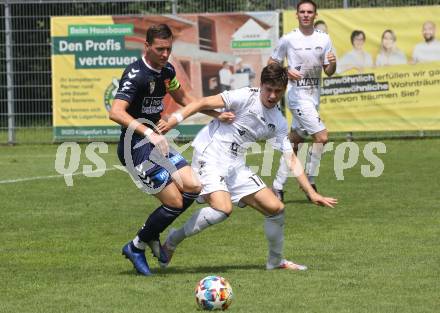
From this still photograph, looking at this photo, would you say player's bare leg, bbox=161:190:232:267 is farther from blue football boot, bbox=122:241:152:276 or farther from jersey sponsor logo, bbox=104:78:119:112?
jersey sponsor logo, bbox=104:78:119:112

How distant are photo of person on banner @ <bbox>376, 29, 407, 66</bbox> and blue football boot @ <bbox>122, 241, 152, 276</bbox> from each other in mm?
13572

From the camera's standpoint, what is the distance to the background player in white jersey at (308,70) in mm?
13227

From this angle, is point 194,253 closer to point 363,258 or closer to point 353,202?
point 363,258

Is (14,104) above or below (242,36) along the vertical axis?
below

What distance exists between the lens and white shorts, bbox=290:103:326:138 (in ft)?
43.2

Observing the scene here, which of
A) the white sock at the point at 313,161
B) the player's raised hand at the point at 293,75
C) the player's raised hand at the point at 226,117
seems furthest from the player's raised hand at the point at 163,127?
the white sock at the point at 313,161

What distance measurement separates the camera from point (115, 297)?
7.35 m

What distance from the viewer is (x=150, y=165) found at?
8484 mm

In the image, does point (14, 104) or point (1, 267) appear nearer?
point (1, 267)

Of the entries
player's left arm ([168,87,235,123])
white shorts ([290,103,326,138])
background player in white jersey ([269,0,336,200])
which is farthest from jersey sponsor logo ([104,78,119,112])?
player's left arm ([168,87,235,123])

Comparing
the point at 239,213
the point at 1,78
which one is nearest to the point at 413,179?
the point at 239,213

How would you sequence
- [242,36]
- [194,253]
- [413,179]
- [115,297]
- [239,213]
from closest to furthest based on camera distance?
[115,297] < [194,253] < [239,213] < [413,179] < [242,36]

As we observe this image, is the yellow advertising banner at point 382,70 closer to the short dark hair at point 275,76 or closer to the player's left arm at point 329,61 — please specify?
the player's left arm at point 329,61

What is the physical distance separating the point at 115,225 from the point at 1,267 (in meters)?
2.63
